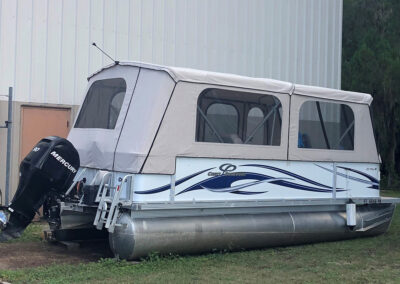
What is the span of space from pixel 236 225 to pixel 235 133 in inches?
49.8

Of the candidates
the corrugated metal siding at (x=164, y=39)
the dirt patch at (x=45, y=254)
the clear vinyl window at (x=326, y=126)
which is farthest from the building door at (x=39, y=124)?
the clear vinyl window at (x=326, y=126)

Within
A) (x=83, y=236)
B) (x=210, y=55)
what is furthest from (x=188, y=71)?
(x=210, y=55)

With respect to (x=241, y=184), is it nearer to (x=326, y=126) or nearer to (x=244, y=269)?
(x=244, y=269)

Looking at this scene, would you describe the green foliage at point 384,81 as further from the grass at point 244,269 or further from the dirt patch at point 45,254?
the dirt patch at point 45,254

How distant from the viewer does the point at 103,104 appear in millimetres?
8766

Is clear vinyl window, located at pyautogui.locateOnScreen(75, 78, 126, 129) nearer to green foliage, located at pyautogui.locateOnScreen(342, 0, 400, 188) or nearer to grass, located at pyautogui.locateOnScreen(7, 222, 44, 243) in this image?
grass, located at pyautogui.locateOnScreen(7, 222, 44, 243)

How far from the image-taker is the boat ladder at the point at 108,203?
7559 mm

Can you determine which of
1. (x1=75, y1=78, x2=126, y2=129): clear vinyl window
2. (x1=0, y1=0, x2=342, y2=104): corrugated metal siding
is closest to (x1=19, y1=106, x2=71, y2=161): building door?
(x1=0, y1=0, x2=342, y2=104): corrugated metal siding

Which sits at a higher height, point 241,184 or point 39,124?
point 39,124

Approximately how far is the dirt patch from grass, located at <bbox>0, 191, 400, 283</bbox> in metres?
0.46

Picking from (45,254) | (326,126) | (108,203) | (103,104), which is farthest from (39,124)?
(326,126)

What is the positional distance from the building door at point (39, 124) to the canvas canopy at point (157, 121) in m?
2.06

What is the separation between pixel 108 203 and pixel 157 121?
1.19 m

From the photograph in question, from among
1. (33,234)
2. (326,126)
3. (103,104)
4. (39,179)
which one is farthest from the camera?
(33,234)
